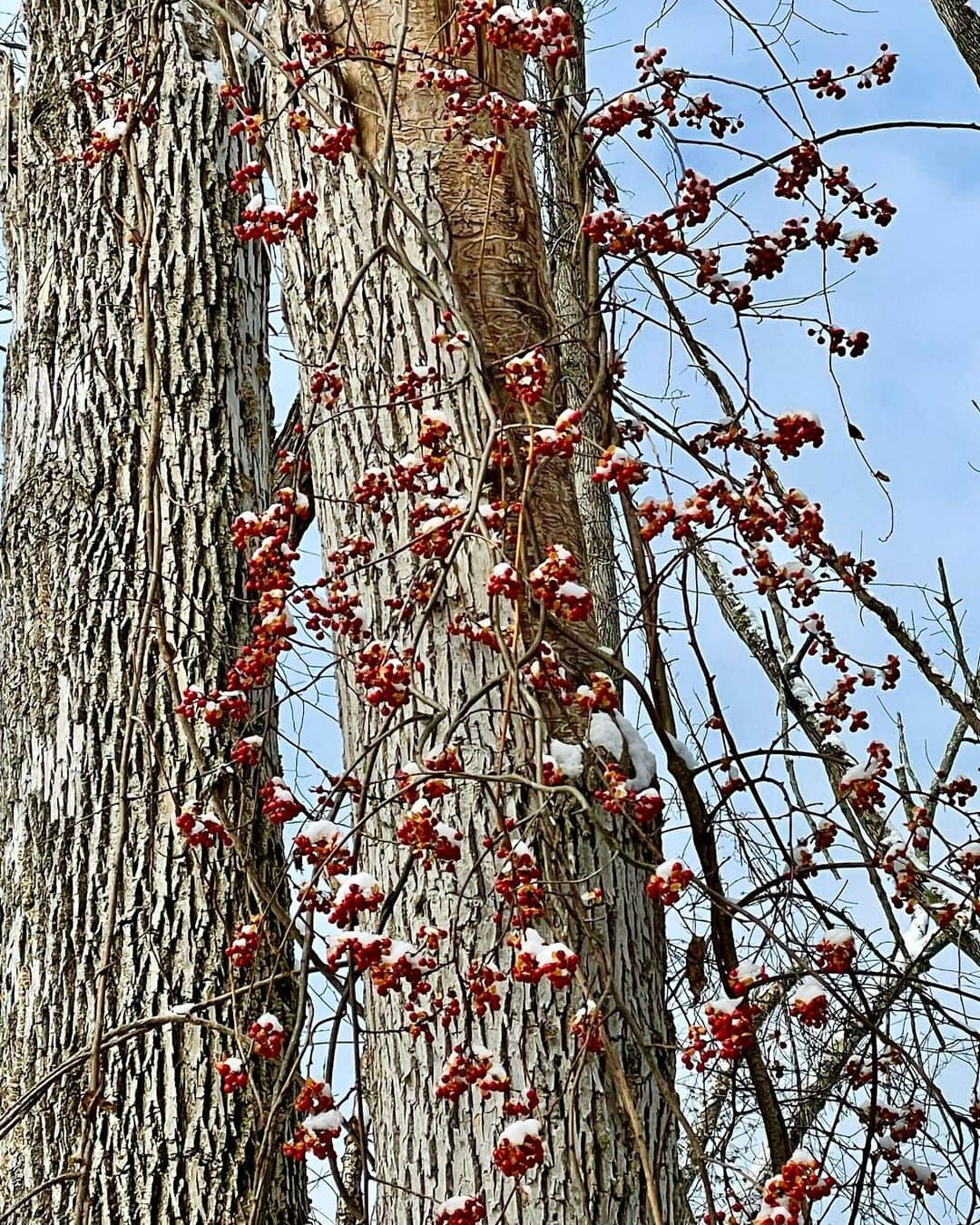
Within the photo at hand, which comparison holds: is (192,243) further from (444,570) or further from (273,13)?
(444,570)

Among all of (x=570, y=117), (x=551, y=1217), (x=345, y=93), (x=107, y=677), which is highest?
(x=570, y=117)

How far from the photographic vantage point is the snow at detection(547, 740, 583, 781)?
2328 mm

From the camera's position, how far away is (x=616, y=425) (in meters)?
2.92

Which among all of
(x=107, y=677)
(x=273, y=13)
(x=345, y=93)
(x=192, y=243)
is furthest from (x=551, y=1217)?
(x=192, y=243)

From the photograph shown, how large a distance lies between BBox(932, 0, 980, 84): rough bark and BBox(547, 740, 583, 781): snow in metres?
4.83

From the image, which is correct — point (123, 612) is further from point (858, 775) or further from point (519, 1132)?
point (519, 1132)

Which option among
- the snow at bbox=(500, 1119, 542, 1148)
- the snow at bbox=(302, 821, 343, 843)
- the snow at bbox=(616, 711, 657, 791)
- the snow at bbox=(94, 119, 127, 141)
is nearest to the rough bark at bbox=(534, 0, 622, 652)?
the snow at bbox=(616, 711, 657, 791)

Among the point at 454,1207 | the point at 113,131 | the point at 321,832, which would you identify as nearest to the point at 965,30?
the point at 113,131

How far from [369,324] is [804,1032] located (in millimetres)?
1883

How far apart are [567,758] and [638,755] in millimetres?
195

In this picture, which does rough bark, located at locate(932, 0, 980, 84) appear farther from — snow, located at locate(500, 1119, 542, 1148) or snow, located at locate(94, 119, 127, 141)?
snow, located at locate(500, 1119, 542, 1148)

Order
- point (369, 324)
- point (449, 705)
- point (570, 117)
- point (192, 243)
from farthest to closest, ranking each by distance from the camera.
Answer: point (192, 243)
point (570, 117)
point (369, 324)
point (449, 705)

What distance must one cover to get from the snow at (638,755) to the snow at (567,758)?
14cm

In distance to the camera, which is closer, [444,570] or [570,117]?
[444,570]
